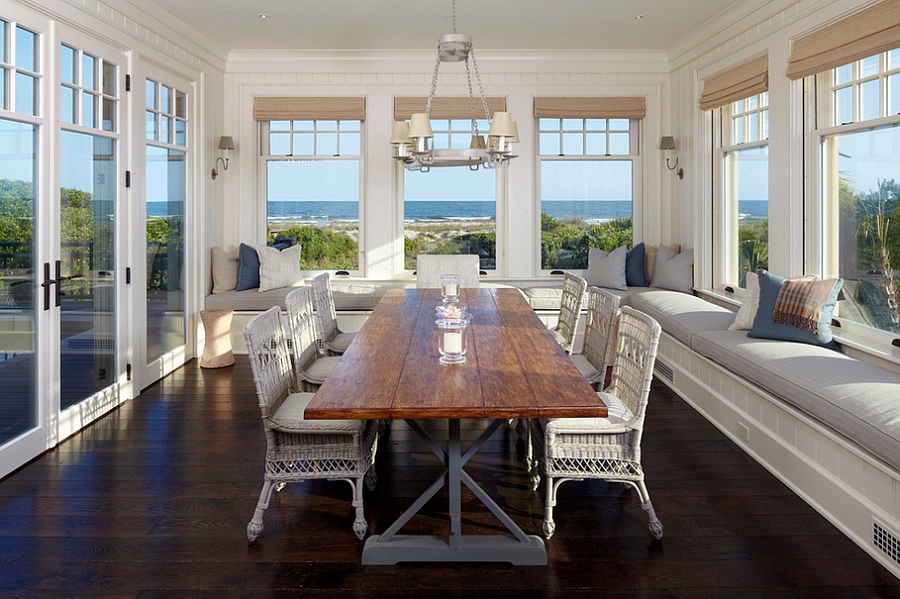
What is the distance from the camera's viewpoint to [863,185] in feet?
13.4

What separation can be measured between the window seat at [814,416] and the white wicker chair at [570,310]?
0.88 m

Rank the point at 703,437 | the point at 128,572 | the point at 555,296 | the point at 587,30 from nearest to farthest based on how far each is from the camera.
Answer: the point at 128,572, the point at 703,437, the point at 587,30, the point at 555,296

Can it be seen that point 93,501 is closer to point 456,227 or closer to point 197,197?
point 197,197

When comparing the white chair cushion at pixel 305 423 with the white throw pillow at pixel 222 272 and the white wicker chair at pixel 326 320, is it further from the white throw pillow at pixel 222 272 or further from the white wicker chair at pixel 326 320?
the white throw pillow at pixel 222 272

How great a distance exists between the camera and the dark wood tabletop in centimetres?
224

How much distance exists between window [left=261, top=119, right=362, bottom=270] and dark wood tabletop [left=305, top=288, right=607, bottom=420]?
3464 millimetres

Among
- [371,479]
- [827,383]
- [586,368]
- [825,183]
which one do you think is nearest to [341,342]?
[371,479]

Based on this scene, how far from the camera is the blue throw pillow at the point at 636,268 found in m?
6.84

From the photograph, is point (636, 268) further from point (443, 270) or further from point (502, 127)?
point (502, 127)

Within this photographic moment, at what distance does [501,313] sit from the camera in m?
4.22

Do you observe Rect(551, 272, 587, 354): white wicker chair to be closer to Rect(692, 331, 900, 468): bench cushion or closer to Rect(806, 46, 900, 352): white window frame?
Rect(692, 331, 900, 468): bench cushion

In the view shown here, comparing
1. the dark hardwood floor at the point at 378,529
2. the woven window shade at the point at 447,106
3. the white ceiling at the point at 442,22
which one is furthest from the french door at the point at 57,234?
the woven window shade at the point at 447,106

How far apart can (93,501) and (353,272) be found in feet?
13.9

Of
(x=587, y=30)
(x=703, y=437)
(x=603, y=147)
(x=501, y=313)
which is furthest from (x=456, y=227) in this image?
(x=703, y=437)
